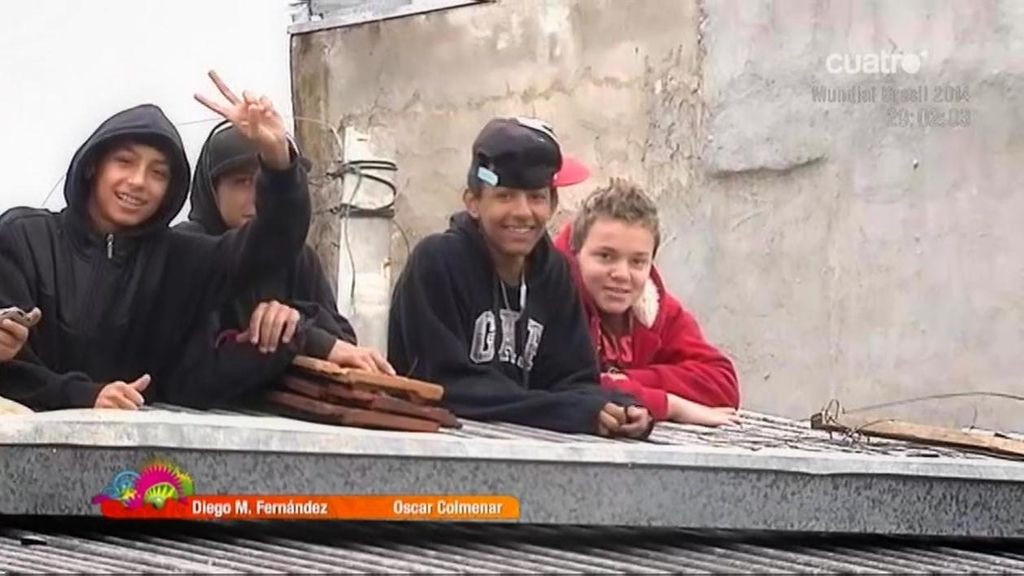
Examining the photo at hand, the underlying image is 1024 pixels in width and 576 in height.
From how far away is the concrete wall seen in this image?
7.69 m

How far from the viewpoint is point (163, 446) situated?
260 centimetres

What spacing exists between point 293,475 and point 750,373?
601cm

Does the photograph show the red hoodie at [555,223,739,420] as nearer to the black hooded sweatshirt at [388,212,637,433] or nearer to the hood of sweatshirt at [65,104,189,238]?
the black hooded sweatshirt at [388,212,637,433]

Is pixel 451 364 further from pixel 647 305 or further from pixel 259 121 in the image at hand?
pixel 647 305

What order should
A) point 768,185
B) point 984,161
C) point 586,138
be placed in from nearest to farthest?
point 984,161, point 768,185, point 586,138

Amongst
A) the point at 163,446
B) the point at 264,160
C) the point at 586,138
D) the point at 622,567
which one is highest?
the point at 586,138

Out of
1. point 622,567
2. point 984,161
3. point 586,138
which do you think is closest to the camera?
point 622,567

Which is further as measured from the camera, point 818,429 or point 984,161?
point 984,161

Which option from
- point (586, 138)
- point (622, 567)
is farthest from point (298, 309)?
point (586, 138)

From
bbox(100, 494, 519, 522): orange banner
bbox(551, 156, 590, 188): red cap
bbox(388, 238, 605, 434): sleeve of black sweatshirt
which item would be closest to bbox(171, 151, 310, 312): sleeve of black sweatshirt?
bbox(388, 238, 605, 434): sleeve of black sweatshirt

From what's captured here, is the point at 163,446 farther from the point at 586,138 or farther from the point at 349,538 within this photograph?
the point at 586,138

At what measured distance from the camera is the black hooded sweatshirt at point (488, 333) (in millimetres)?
3463

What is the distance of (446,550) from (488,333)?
3.59ft

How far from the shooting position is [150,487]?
8.58 feet
